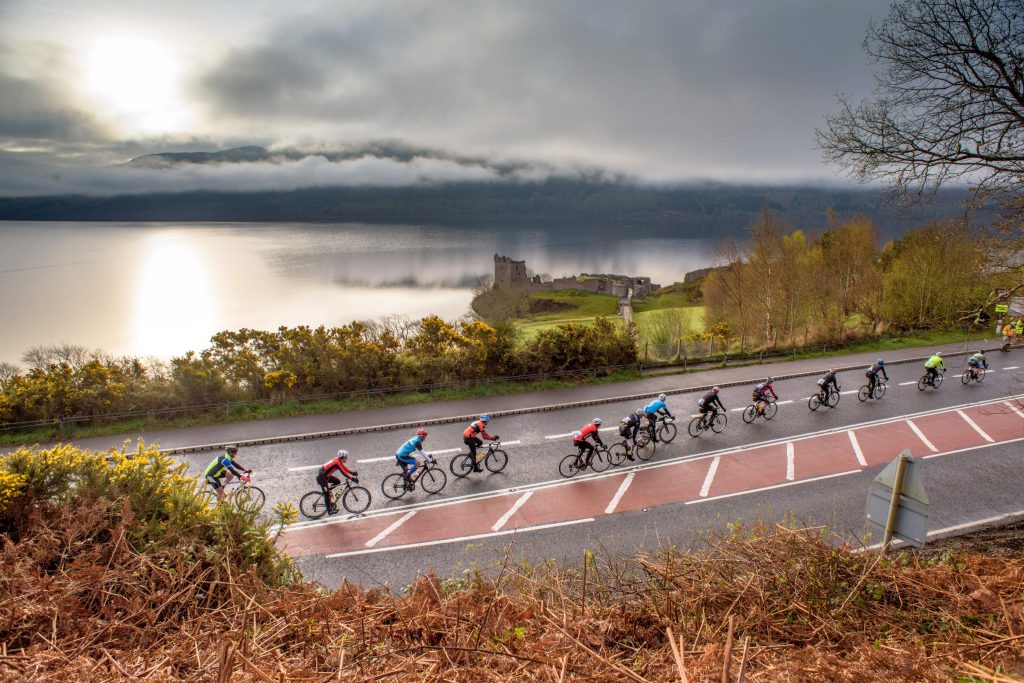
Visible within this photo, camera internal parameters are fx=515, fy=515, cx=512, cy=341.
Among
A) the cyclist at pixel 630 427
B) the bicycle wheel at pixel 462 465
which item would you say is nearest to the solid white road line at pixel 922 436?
the cyclist at pixel 630 427

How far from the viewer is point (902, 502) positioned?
213 inches

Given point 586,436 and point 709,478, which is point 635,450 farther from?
point 586,436

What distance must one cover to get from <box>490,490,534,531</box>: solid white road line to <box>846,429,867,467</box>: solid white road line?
9.30 m

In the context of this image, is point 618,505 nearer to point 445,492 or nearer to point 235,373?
point 445,492

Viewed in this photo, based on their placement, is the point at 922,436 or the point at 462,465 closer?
the point at 462,465

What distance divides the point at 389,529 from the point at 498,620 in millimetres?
8920

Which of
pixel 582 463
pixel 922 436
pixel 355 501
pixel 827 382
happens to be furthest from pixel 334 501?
pixel 922 436

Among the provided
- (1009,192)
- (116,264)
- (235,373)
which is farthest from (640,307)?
(116,264)

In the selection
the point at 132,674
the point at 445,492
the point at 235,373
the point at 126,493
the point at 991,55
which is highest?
the point at 991,55

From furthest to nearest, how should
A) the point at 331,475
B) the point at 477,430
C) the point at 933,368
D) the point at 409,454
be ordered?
the point at 933,368 < the point at 477,430 < the point at 409,454 < the point at 331,475

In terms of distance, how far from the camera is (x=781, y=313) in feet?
96.0

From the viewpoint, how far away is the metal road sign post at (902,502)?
526 centimetres

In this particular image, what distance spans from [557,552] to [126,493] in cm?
730

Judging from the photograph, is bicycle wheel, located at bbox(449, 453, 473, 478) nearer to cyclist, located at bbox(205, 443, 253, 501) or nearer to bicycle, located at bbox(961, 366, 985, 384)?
cyclist, located at bbox(205, 443, 253, 501)
